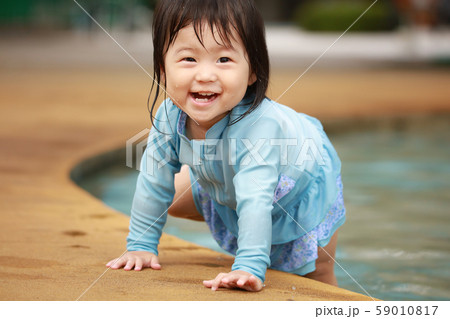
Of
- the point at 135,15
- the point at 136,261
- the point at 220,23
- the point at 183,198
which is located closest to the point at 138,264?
the point at 136,261

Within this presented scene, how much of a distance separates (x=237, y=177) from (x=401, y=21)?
23117 millimetres

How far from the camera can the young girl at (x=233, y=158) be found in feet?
7.72

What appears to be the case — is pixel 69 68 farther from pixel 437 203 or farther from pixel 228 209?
pixel 228 209

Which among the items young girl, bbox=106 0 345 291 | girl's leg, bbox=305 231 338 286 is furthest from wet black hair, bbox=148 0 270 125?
girl's leg, bbox=305 231 338 286

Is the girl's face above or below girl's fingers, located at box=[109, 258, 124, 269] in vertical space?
above

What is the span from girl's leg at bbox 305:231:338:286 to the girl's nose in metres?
0.85

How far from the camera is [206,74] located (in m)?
2.34

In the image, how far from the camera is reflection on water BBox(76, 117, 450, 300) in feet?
A: 10.8

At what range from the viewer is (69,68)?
1190cm

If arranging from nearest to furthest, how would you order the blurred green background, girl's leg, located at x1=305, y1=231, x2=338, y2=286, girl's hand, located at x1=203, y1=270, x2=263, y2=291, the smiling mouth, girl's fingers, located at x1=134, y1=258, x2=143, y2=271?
girl's hand, located at x1=203, y1=270, x2=263, y2=291 → the smiling mouth → girl's fingers, located at x1=134, y1=258, x2=143, y2=271 → girl's leg, located at x1=305, y1=231, x2=338, y2=286 → the blurred green background

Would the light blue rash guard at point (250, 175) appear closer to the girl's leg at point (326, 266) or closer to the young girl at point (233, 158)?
the young girl at point (233, 158)

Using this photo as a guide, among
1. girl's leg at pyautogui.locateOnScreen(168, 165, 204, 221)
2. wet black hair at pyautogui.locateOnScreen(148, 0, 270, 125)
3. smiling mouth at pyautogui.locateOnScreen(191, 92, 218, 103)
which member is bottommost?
girl's leg at pyautogui.locateOnScreen(168, 165, 204, 221)

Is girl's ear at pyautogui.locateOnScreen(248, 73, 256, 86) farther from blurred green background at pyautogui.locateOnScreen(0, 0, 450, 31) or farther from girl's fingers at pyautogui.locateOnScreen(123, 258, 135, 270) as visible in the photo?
blurred green background at pyautogui.locateOnScreen(0, 0, 450, 31)

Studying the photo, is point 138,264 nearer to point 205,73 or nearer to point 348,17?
point 205,73
